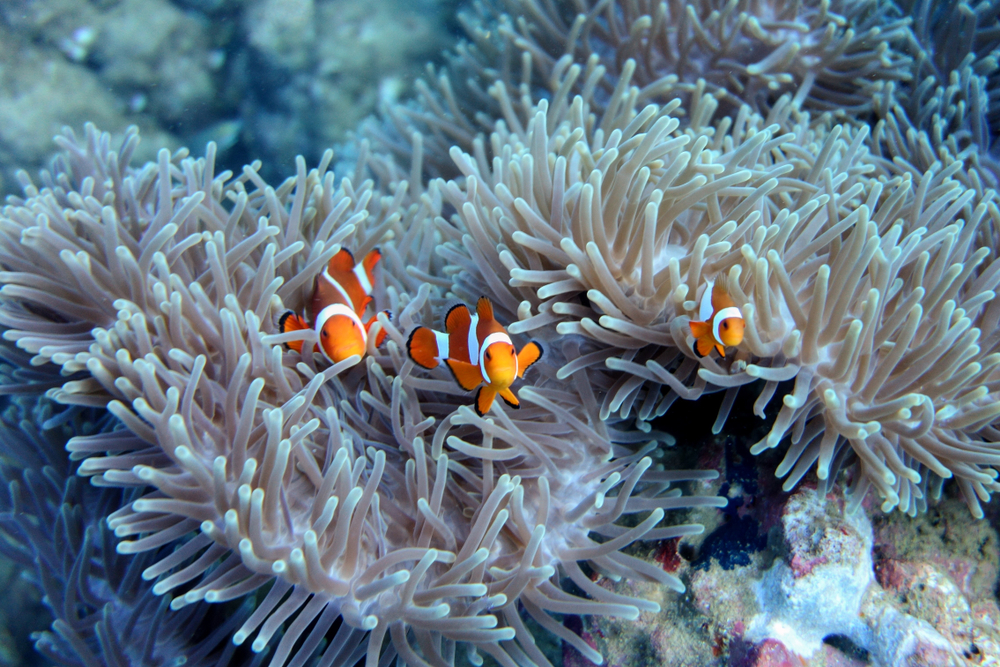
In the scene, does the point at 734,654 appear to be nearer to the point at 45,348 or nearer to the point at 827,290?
the point at 827,290

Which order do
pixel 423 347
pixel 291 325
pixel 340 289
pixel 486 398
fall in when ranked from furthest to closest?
pixel 340 289, pixel 291 325, pixel 423 347, pixel 486 398

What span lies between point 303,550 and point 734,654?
1006 millimetres

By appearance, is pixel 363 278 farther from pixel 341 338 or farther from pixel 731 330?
pixel 731 330

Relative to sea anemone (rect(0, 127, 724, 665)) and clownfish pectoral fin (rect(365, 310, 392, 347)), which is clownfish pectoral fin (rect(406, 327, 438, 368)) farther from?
clownfish pectoral fin (rect(365, 310, 392, 347))

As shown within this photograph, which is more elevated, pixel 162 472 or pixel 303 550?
pixel 162 472

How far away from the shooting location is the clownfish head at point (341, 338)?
142cm

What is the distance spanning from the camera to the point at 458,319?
137 centimetres

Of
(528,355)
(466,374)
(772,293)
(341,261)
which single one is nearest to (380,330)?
(341,261)

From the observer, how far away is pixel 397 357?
1561 mm

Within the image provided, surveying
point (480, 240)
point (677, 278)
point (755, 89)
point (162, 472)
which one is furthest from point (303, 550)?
point (755, 89)

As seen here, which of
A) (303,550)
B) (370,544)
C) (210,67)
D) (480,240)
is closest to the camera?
(303,550)

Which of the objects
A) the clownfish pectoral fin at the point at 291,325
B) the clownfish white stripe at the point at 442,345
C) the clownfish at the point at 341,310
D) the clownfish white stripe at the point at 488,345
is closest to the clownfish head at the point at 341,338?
the clownfish at the point at 341,310

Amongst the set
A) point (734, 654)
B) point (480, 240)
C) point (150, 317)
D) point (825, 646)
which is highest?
point (150, 317)

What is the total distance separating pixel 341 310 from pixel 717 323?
88 centimetres
